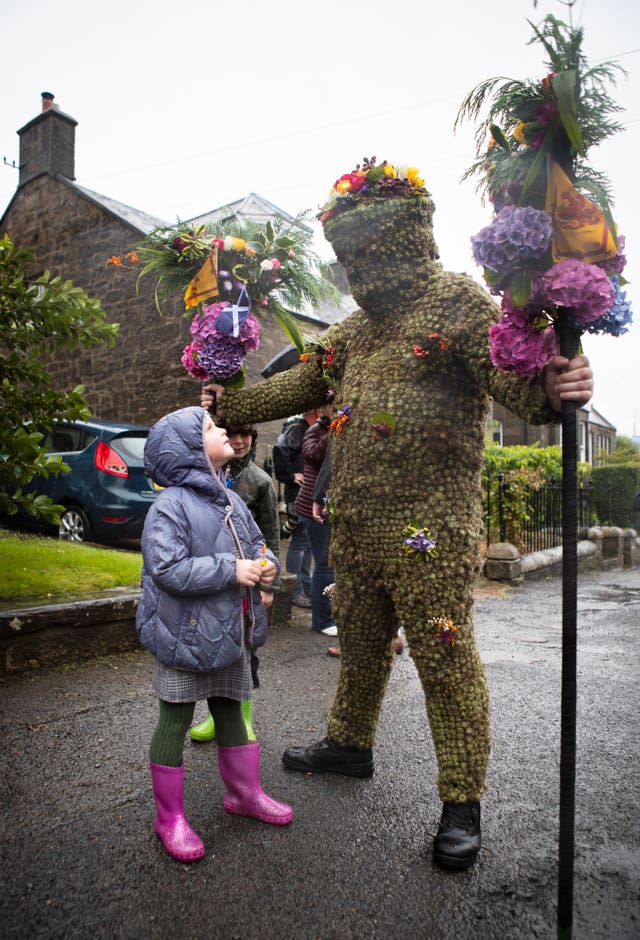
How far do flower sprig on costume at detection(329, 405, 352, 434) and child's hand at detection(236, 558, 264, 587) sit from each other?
0.60 meters

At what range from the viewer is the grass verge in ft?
14.9

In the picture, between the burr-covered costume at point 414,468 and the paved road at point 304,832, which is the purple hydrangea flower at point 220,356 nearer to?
the burr-covered costume at point 414,468

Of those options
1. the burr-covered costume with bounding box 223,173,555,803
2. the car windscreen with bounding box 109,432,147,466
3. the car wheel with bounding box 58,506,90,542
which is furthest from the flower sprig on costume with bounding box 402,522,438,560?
the car wheel with bounding box 58,506,90,542

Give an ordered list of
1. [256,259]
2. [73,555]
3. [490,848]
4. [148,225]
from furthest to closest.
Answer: [148,225] < [73,555] < [256,259] < [490,848]

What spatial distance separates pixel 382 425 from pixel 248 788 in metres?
1.38

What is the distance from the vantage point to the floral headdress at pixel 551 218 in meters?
1.70

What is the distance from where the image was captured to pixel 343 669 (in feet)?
8.56

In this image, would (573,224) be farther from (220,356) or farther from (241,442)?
(241,442)

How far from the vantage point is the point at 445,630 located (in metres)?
2.24

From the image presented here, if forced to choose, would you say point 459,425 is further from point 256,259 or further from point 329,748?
point 329,748

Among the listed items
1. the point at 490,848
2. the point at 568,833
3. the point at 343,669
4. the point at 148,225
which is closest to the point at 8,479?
the point at 343,669

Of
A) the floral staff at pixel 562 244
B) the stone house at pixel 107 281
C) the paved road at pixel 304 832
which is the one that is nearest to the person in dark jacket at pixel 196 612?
the paved road at pixel 304 832

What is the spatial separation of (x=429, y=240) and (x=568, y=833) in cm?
196

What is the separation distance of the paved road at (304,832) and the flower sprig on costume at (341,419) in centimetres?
142
